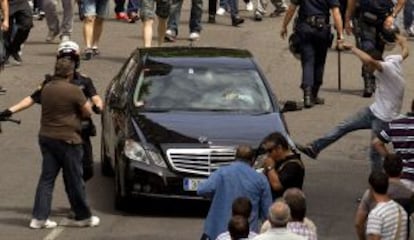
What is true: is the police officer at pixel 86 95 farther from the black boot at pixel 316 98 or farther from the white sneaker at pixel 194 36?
the white sneaker at pixel 194 36

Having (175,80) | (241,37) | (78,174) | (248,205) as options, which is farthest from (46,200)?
(241,37)

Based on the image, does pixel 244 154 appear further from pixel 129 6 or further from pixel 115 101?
pixel 129 6

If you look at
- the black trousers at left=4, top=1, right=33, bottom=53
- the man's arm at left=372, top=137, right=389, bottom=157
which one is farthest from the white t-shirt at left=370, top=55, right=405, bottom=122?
the black trousers at left=4, top=1, right=33, bottom=53

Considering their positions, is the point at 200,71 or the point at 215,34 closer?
the point at 200,71

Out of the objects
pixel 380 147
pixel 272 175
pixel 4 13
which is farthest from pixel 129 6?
pixel 272 175

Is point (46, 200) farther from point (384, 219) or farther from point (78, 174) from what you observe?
point (384, 219)

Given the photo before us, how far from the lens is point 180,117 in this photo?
46.3ft

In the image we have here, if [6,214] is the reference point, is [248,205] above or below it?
above

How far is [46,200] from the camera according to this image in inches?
510

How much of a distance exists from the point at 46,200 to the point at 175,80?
2.53 meters

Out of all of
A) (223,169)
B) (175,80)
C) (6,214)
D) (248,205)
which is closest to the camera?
(248,205)

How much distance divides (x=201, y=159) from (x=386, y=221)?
376cm

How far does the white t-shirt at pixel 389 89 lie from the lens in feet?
46.3

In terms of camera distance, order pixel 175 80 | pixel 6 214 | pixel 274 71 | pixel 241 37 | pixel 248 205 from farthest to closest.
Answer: pixel 241 37 < pixel 274 71 < pixel 175 80 < pixel 6 214 < pixel 248 205
